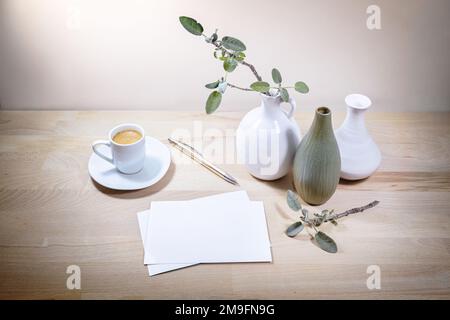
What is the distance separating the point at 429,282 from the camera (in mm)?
810

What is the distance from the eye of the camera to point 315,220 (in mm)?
902

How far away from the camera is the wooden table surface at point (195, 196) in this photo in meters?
0.80

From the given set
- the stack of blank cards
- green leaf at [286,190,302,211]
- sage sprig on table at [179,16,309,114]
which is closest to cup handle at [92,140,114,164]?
the stack of blank cards

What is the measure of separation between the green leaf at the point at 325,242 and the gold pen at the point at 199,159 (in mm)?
231

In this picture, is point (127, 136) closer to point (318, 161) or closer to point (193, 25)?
point (193, 25)

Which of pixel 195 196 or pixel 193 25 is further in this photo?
pixel 195 196

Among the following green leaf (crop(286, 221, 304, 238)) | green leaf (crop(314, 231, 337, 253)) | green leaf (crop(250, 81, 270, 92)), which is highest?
green leaf (crop(250, 81, 270, 92))

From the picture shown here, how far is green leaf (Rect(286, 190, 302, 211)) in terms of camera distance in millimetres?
907

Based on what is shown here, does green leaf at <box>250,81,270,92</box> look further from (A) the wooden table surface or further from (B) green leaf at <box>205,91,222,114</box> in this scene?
(A) the wooden table surface

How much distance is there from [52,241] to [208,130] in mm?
480

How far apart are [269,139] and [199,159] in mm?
212

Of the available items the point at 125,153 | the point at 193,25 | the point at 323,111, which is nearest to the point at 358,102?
the point at 323,111

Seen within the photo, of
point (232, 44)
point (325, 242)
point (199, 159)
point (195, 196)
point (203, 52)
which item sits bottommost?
point (325, 242)

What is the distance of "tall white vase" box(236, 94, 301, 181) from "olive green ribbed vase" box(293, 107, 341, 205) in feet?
0.14
